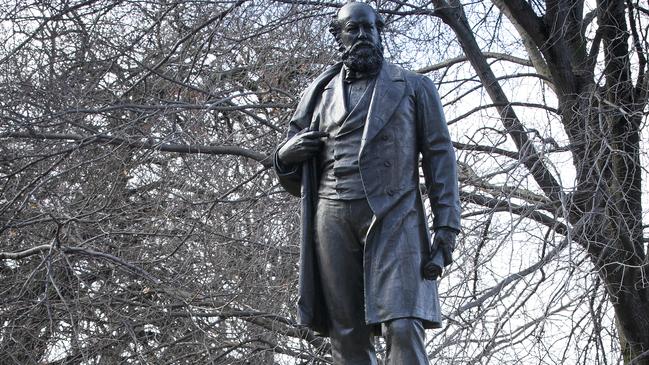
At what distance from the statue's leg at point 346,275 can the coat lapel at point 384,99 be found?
29 cm

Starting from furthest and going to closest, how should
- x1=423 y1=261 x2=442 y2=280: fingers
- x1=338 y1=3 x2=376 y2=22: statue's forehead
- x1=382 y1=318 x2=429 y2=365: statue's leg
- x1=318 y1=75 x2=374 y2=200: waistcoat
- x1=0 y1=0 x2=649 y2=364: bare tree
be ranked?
x1=0 y1=0 x2=649 y2=364: bare tree → x1=338 y1=3 x2=376 y2=22: statue's forehead → x1=318 y1=75 x2=374 y2=200: waistcoat → x1=423 y1=261 x2=442 y2=280: fingers → x1=382 y1=318 x2=429 y2=365: statue's leg

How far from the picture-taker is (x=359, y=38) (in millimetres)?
6324

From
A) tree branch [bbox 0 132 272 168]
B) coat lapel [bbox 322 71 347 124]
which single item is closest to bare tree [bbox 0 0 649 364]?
tree branch [bbox 0 132 272 168]

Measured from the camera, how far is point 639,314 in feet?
45.7

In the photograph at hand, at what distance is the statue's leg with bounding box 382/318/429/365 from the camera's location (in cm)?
603

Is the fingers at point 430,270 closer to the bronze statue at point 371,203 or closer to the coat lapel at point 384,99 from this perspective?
the bronze statue at point 371,203

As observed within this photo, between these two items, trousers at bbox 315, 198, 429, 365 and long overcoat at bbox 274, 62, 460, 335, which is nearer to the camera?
long overcoat at bbox 274, 62, 460, 335

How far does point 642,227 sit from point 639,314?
0.95m

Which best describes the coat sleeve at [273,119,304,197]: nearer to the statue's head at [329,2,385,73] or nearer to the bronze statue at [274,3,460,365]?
the bronze statue at [274,3,460,365]

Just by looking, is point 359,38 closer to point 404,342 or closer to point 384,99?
point 384,99

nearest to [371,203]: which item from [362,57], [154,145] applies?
[362,57]

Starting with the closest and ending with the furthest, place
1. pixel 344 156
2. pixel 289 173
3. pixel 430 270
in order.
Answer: pixel 430 270 < pixel 344 156 < pixel 289 173

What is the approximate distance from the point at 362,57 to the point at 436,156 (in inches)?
20.2

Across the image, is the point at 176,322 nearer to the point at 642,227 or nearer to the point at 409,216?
the point at 642,227
